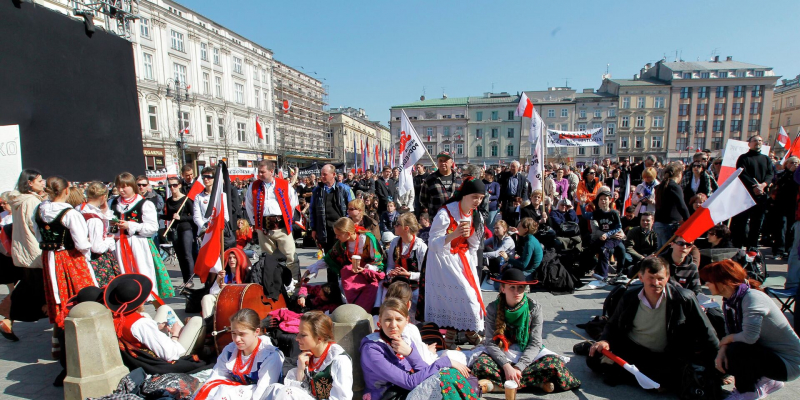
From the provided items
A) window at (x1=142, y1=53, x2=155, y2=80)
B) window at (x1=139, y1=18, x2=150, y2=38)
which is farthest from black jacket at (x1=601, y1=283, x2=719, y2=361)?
window at (x1=139, y1=18, x2=150, y2=38)

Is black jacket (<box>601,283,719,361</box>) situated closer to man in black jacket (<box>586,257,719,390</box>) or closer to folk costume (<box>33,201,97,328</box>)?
man in black jacket (<box>586,257,719,390</box>)

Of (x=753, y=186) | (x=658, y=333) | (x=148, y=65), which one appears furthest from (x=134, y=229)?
(x=148, y=65)

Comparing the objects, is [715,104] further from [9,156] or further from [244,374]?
[9,156]

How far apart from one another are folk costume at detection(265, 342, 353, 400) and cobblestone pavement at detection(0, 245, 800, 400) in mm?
1393

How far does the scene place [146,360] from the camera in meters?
3.49

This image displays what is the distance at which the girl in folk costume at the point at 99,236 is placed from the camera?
4.29 metres

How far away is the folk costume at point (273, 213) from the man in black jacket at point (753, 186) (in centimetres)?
798

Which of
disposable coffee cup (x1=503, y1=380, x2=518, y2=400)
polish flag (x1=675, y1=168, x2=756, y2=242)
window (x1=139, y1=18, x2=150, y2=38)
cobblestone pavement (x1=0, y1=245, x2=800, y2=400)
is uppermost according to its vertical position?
window (x1=139, y1=18, x2=150, y2=38)

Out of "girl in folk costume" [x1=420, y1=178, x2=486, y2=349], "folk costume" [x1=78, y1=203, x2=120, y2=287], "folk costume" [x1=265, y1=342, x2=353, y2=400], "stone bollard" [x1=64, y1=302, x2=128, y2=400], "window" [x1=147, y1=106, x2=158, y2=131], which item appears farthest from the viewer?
"window" [x1=147, y1=106, x2=158, y2=131]

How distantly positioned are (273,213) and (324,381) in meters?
3.53

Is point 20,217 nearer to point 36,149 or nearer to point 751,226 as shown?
point 36,149

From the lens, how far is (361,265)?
4.93m

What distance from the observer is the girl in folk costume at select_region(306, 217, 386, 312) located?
479cm

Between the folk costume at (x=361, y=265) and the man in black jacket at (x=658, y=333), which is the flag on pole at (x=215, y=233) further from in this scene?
the man in black jacket at (x=658, y=333)
